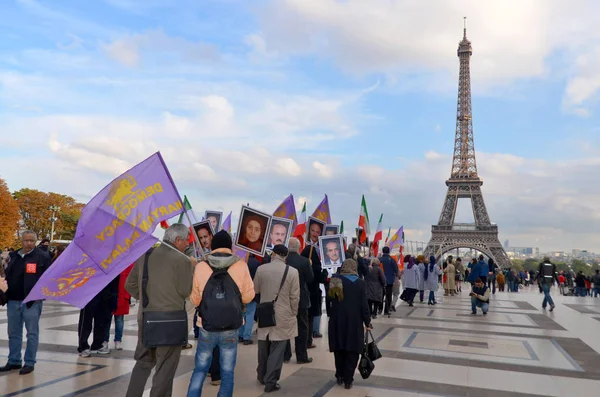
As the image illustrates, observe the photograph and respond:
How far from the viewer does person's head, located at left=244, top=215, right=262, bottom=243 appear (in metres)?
7.58

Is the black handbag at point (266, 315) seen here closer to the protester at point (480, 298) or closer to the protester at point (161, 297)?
the protester at point (161, 297)

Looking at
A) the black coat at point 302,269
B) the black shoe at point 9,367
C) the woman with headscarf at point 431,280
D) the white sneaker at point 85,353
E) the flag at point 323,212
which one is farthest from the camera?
the woman with headscarf at point 431,280

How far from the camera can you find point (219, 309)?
467 cm

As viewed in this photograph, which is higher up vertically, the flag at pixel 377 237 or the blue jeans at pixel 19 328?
the flag at pixel 377 237

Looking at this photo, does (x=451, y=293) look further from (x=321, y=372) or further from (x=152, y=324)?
(x=152, y=324)

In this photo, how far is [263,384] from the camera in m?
6.14

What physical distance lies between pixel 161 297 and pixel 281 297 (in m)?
1.92

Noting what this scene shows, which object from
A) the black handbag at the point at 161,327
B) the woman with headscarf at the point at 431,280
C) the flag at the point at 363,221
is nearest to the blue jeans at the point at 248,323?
the black handbag at the point at 161,327

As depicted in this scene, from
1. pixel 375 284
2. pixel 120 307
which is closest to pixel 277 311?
pixel 120 307

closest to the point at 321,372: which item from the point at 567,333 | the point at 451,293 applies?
the point at 567,333

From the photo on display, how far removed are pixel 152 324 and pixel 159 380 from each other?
54cm

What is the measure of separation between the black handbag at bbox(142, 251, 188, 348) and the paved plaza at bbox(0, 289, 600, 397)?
5.06ft

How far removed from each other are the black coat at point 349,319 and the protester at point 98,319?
3.64 m

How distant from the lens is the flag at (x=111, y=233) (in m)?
4.83
